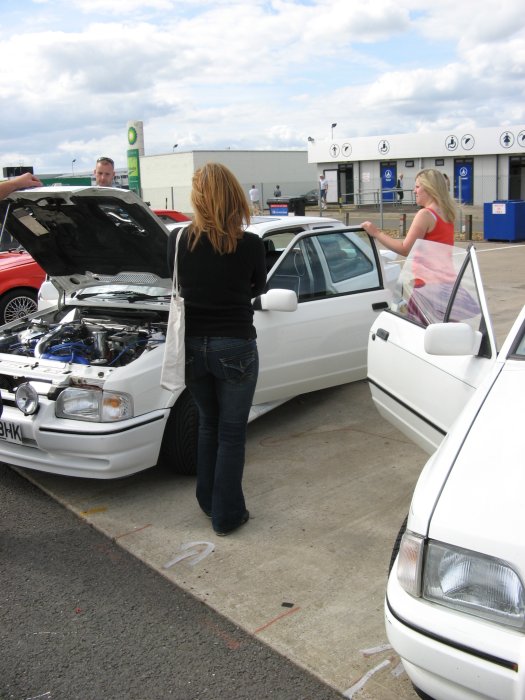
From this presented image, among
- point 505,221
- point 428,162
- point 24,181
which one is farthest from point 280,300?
point 428,162

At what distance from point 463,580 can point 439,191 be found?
340 cm

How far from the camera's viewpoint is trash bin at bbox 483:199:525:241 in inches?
768

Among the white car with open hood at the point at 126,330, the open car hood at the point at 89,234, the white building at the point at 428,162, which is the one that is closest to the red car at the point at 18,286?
the white car with open hood at the point at 126,330

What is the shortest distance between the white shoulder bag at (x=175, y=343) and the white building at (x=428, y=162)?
2996cm

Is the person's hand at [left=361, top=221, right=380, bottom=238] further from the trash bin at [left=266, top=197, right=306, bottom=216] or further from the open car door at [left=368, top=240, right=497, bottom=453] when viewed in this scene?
the trash bin at [left=266, top=197, right=306, bottom=216]

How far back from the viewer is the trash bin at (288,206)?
78.1ft

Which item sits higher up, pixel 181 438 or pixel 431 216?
pixel 431 216

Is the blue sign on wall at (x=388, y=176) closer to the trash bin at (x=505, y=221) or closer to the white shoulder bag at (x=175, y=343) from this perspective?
the trash bin at (x=505, y=221)

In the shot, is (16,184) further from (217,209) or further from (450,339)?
(450,339)

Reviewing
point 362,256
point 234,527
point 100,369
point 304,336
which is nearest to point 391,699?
point 234,527

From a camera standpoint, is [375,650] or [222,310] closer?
[375,650]

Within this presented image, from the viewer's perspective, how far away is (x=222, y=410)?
3.71 m

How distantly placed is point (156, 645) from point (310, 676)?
0.67m

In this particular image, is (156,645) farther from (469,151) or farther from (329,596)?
(469,151)
